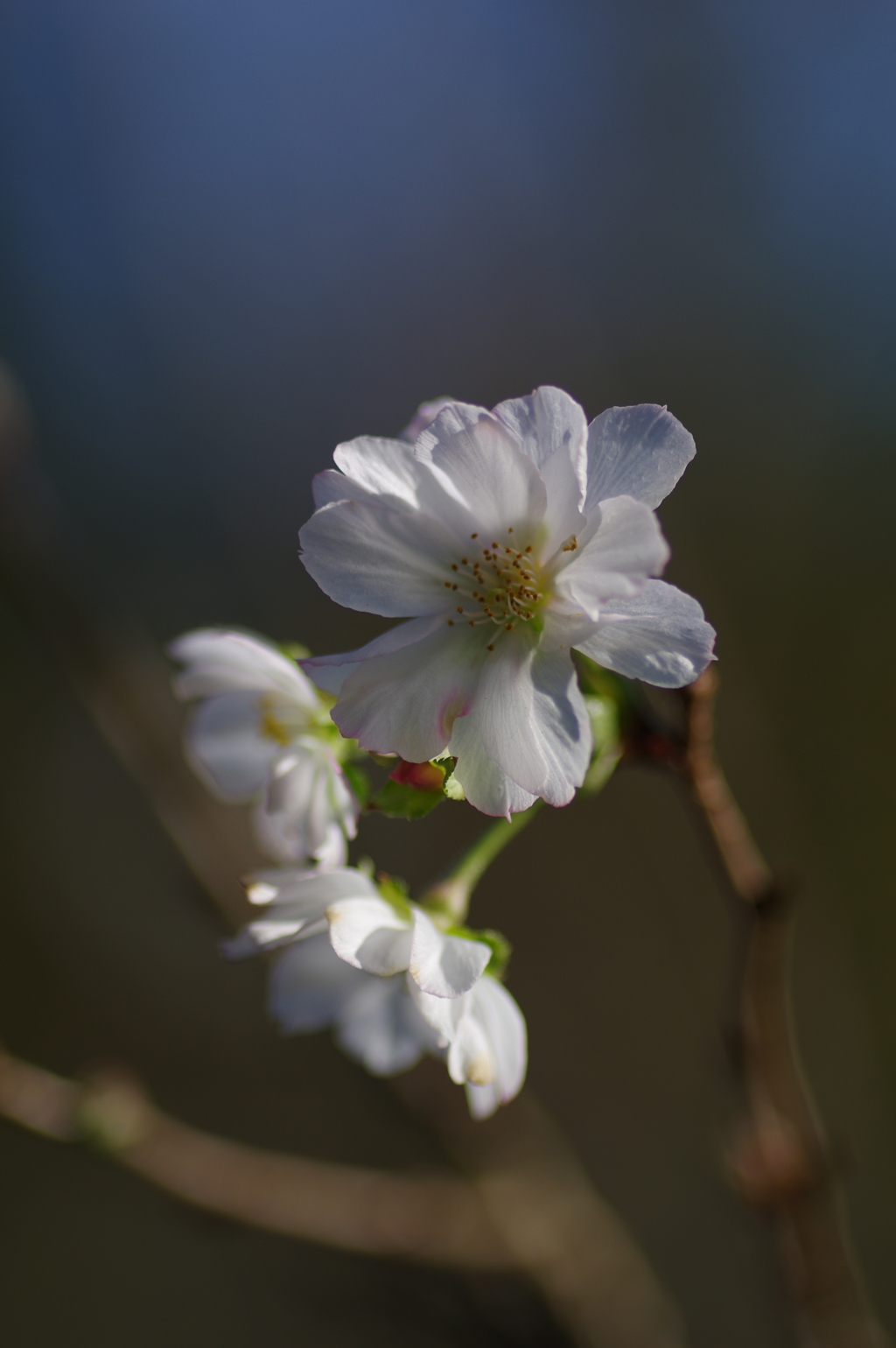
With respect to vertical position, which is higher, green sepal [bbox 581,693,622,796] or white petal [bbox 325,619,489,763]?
white petal [bbox 325,619,489,763]

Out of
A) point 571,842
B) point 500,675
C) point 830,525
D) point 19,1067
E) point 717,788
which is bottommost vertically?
point 571,842

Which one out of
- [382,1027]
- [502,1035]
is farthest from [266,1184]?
[502,1035]

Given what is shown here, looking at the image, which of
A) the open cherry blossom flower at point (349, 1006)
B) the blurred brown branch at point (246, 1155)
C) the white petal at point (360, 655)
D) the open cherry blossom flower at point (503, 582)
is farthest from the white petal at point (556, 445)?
the blurred brown branch at point (246, 1155)

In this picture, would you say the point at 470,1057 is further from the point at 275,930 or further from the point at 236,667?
the point at 236,667

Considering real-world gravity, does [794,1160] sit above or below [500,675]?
below

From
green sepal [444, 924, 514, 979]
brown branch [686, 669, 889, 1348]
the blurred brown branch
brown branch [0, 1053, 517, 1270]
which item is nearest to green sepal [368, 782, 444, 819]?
green sepal [444, 924, 514, 979]

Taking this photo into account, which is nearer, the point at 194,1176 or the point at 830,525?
the point at 194,1176

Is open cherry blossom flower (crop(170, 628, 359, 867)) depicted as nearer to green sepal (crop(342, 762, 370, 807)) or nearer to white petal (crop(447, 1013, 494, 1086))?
green sepal (crop(342, 762, 370, 807))

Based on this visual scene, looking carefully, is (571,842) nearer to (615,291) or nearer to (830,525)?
(830,525)

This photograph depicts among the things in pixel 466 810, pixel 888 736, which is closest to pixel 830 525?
pixel 888 736
